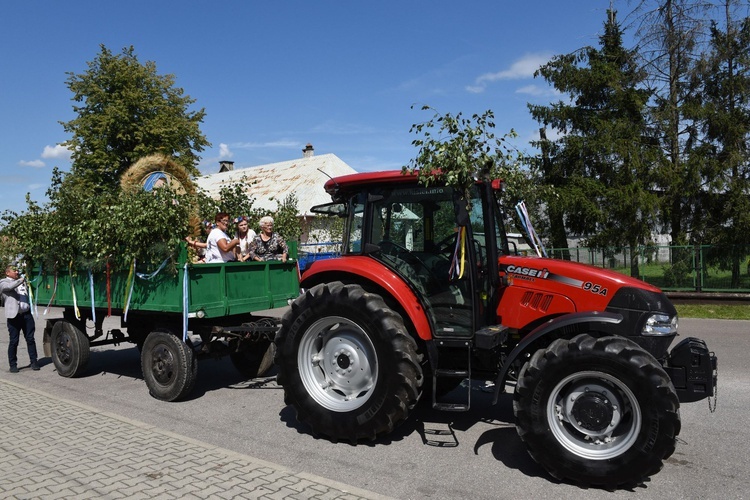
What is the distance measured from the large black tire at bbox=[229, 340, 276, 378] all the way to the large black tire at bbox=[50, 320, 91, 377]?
2.08 meters

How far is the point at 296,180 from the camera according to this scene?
33.7 metres

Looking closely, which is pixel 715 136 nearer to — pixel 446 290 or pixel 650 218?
pixel 650 218

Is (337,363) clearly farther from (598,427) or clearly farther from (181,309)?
(598,427)

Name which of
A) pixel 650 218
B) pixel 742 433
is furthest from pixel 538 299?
pixel 650 218

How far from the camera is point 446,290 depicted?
199 inches

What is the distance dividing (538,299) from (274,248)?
384 centimetres

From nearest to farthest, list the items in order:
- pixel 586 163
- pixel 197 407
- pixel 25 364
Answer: pixel 197 407 < pixel 25 364 < pixel 586 163

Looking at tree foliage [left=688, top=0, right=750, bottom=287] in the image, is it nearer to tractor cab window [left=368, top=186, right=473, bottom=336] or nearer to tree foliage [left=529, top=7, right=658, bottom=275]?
tree foliage [left=529, top=7, right=658, bottom=275]

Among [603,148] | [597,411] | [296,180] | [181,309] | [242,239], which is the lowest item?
[597,411]

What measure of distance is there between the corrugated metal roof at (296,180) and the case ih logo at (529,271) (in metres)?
25.6

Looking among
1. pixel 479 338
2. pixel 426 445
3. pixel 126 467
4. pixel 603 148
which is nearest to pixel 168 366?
pixel 126 467

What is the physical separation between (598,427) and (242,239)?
5.13 m

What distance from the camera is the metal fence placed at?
15227mm

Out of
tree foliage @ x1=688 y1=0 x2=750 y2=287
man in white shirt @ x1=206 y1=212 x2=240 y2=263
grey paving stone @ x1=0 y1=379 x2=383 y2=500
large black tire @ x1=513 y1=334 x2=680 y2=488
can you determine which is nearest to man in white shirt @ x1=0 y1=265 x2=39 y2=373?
grey paving stone @ x1=0 y1=379 x2=383 y2=500
